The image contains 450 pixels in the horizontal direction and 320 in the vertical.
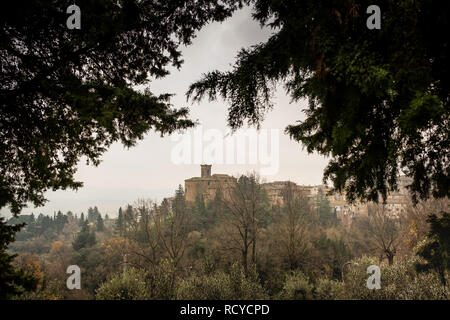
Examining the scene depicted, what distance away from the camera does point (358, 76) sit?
2.40m

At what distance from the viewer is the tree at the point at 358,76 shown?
2303 millimetres

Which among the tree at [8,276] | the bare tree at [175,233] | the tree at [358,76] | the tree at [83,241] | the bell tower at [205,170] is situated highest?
the bell tower at [205,170]

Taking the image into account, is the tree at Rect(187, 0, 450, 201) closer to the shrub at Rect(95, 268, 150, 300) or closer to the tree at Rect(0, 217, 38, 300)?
the tree at Rect(0, 217, 38, 300)

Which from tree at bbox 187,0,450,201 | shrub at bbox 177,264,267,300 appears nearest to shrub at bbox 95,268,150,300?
shrub at bbox 177,264,267,300

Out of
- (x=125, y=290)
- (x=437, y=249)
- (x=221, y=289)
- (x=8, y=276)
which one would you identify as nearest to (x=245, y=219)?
(x=221, y=289)

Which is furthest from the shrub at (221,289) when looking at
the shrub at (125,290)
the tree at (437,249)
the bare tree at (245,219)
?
the tree at (437,249)

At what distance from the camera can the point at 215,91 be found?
3.90 m

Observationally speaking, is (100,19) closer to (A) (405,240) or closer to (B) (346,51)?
(B) (346,51)

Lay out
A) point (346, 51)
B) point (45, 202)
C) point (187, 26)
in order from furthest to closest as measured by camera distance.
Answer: point (45, 202) → point (187, 26) → point (346, 51)

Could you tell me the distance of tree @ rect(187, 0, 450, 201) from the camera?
2303 mm

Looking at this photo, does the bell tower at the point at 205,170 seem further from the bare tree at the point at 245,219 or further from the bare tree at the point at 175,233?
the bare tree at the point at 245,219

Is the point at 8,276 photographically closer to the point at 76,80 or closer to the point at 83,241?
the point at 76,80
